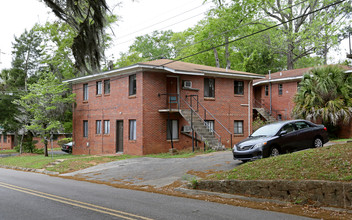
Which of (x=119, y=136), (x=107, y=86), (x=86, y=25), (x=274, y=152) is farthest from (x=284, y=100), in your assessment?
(x=86, y=25)

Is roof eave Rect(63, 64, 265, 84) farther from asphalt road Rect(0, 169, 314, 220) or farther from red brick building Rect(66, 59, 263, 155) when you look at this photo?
asphalt road Rect(0, 169, 314, 220)

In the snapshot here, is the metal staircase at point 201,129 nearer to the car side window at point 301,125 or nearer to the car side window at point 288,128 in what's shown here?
the car side window at point 301,125

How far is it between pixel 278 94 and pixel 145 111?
54.2 ft

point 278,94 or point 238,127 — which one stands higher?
point 278,94

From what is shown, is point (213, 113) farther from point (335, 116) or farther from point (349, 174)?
point (349, 174)

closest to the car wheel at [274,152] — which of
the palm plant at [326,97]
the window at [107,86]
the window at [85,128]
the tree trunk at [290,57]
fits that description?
the palm plant at [326,97]

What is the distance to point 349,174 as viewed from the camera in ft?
27.1

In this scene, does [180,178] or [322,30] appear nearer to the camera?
→ [180,178]

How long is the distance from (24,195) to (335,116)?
70.8 ft

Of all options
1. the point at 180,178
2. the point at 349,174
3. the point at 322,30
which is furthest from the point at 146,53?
the point at 349,174

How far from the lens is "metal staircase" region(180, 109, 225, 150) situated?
20.5 m

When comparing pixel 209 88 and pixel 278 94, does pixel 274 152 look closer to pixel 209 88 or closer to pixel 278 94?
pixel 209 88

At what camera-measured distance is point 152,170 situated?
15.4 meters

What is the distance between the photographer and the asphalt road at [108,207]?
24.3 ft
